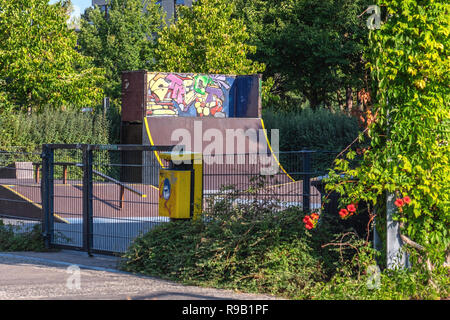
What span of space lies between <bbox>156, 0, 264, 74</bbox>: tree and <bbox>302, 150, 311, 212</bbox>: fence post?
2605cm

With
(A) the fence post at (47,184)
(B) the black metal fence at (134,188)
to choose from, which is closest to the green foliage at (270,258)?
(B) the black metal fence at (134,188)

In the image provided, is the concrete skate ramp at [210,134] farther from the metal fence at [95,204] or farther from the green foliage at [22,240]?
the green foliage at [22,240]

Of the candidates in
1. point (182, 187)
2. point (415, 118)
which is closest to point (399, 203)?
point (415, 118)

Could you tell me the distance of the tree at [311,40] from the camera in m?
35.7

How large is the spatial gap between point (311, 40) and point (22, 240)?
27.2 meters

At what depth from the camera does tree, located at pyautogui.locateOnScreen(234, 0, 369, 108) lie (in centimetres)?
3569

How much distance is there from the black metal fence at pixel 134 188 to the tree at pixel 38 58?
1424 centimetres

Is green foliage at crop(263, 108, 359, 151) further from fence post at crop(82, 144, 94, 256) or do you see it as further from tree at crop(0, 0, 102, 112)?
fence post at crop(82, 144, 94, 256)

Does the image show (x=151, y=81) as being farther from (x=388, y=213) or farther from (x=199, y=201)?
(x=388, y=213)

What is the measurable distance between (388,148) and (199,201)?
114 inches

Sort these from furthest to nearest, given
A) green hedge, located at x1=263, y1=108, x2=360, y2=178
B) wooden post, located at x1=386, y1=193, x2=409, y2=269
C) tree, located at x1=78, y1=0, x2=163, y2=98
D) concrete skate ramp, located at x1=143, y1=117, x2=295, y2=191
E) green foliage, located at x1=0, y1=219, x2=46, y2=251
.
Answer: tree, located at x1=78, y1=0, x2=163, y2=98
green hedge, located at x1=263, y1=108, x2=360, y2=178
concrete skate ramp, located at x1=143, y1=117, x2=295, y2=191
green foliage, located at x1=0, y1=219, x2=46, y2=251
wooden post, located at x1=386, y1=193, x2=409, y2=269

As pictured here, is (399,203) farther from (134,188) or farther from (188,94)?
(188,94)

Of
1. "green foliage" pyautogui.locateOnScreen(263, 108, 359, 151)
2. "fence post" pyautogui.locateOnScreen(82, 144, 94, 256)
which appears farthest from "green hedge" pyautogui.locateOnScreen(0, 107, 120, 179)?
"fence post" pyautogui.locateOnScreen(82, 144, 94, 256)
